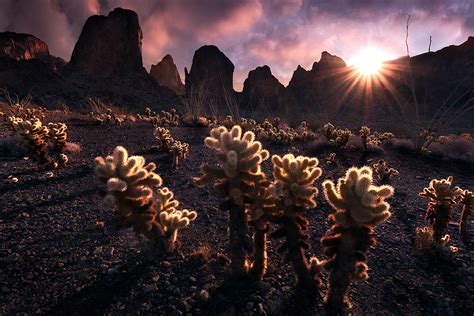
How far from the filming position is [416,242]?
14.3 ft

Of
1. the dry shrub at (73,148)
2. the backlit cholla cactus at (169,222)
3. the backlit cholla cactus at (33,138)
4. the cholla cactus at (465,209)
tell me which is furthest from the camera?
the dry shrub at (73,148)

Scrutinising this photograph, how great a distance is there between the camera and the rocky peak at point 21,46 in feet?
214

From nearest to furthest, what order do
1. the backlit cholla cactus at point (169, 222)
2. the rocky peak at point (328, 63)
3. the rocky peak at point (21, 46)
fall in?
the backlit cholla cactus at point (169, 222) → the rocky peak at point (21, 46) → the rocky peak at point (328, 63)

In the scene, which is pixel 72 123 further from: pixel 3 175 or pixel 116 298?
pixel 116 298

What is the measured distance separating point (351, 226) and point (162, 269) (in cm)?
227

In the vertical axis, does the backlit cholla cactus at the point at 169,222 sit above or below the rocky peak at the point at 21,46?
below

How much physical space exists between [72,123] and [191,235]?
1056 cm

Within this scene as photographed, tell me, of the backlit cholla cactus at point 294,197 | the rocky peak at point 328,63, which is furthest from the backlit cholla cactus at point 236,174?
the rocky peak at point 328,63

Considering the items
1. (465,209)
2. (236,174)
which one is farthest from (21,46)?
(465,209)

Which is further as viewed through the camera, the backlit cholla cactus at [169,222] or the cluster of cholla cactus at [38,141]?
the cluster of cholla cactus at [38,141]

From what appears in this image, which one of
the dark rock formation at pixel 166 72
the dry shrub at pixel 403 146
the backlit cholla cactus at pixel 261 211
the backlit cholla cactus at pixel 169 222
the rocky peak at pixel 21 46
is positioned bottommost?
the backlit cholla cactus at pixel 169 222

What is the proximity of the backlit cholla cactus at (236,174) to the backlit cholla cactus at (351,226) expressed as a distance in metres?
0.81

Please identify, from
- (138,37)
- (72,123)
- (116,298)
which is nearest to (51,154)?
(72,123)

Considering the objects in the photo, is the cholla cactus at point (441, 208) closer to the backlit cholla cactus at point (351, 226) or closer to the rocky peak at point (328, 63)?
the backlit cholla cactus at point (351, 226)
